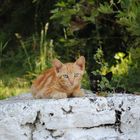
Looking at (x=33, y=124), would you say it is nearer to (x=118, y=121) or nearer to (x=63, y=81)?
(x=63, y=81)

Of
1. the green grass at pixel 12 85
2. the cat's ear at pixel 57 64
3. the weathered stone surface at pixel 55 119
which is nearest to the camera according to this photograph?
the weathered stone surface at pixel 55 119

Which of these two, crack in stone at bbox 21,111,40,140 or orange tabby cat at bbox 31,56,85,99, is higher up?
orange tabby cat at bbox 31,56,85,99

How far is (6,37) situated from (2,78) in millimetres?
1580

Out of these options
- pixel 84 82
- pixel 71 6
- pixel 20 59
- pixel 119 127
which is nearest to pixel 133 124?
pixel 119 127

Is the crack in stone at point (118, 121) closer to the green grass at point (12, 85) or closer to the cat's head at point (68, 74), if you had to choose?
the cat's head at point (68, 74)

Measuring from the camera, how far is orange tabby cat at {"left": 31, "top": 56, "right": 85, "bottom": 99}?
6.86 m

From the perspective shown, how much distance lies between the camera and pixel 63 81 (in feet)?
22.5

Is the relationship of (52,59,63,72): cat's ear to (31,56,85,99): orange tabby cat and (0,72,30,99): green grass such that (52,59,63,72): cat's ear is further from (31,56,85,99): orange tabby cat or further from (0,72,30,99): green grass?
(0,72,30,99): green grass

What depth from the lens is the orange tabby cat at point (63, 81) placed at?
6.86 m

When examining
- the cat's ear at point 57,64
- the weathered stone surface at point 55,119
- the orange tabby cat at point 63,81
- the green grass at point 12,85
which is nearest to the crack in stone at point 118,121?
the weathered stone surface at point 55,119

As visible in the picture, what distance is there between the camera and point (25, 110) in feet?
22.5

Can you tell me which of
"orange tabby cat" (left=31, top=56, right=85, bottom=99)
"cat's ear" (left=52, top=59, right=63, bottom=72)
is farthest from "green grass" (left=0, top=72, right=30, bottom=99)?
"cat's ear" (left=52, top=59, right=63, bottom=72)

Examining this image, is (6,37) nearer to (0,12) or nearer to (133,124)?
(0,12)

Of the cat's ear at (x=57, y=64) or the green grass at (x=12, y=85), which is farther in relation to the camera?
the green grass at (x=12, y=85)
